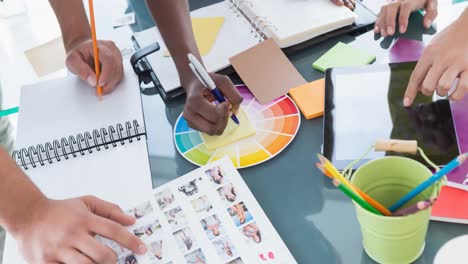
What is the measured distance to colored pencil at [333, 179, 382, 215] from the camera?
1.77 ft

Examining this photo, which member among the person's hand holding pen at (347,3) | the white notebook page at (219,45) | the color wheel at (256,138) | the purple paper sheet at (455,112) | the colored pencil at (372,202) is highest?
the colored pencil at (372,202)

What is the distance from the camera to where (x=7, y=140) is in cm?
136

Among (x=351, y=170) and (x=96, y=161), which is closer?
(x=351, y=170)

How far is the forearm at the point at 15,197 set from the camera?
27.6 inches

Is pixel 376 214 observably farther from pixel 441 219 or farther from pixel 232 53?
pixel 232 53

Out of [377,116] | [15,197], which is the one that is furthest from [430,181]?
[15,197]

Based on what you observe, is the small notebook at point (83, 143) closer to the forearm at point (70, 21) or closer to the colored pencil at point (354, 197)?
the forearm at point (70, 21)

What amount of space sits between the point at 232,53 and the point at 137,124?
0.25m

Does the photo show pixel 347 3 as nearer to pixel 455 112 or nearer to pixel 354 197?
pixel 455 112

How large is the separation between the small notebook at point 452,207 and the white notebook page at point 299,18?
44 cm

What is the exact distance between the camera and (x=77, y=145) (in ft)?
2.87

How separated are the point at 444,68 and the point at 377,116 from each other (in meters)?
0.12

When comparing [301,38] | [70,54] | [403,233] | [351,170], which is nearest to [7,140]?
[70,54]

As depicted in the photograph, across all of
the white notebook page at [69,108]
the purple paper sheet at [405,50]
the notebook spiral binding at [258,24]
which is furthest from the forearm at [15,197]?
the purple paper sheet at [405,50]
